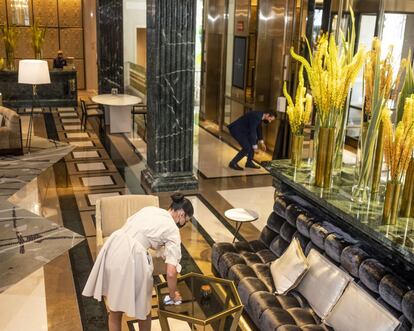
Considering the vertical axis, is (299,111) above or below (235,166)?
above

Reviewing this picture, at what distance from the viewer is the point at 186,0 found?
22.1ft

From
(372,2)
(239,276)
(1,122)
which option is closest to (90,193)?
(1,122)

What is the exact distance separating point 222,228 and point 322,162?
2214 millimetres

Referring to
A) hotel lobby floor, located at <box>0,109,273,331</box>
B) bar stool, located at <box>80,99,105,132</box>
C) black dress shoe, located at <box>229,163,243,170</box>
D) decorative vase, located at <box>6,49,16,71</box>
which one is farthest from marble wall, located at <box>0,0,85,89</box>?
black dress shoe, located at <box>229,163,243,170</box>

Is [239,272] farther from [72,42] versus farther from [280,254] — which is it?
[72,42]

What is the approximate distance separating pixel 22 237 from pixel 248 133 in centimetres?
418

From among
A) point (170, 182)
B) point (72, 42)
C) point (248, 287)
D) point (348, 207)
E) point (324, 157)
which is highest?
point (72, 42)

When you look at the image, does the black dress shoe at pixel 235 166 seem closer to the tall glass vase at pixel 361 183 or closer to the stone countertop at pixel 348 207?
the stone countertop at pixel 348 207

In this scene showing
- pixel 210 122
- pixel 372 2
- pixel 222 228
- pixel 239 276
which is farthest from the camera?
pixel 210 122

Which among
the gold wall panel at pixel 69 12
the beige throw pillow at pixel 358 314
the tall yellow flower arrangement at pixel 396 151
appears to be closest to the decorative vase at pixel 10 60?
the gold wall panel at pixel 69 12

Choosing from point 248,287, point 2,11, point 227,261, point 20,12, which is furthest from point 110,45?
point 248,287

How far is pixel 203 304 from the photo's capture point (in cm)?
352

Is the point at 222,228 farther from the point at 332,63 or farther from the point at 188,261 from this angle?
the point at 332,63

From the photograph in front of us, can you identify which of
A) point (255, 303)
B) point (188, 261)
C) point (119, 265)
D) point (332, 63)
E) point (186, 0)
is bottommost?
point (188, 261)
